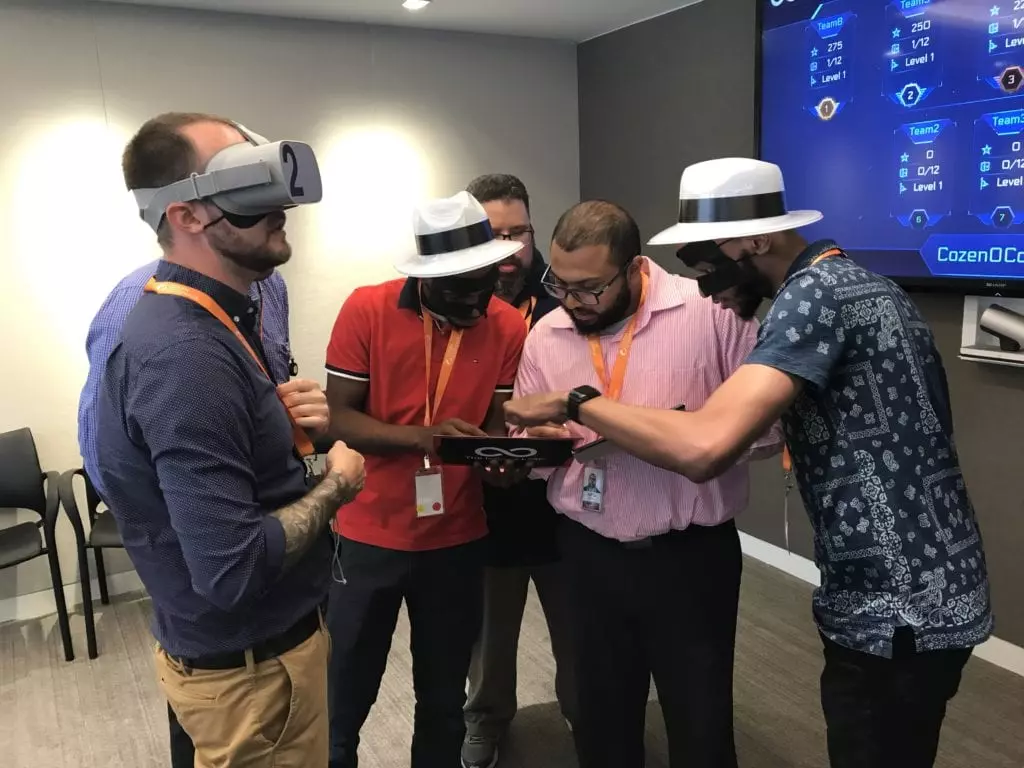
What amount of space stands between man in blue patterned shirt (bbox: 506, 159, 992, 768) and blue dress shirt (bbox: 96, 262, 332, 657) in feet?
2.22

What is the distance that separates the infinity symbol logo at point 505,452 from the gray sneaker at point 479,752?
121cm

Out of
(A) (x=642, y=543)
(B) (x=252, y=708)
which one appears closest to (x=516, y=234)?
(A) (x=642, y=543)

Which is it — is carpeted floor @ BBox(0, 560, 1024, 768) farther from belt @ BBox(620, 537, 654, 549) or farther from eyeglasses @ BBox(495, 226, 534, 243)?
eyeglasses @ BBox(495, 226, 534, 243)

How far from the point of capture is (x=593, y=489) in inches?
69.4

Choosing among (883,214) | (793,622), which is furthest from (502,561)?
(883,214)

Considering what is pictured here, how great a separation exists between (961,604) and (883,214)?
204cm

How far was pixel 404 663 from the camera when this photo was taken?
3.14m

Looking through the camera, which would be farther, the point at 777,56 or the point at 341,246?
the point at 341,246

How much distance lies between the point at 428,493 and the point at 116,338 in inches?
31.9

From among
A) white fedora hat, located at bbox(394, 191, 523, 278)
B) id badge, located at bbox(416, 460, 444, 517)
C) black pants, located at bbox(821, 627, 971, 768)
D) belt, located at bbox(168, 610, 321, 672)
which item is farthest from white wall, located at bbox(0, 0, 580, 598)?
black pants, located at bbox(821, 627, 971, 768)

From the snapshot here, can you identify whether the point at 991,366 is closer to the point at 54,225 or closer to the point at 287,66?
the point at 287,66

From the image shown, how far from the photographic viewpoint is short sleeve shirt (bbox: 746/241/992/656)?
1.32m

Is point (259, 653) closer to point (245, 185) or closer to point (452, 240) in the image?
point (245, 185)

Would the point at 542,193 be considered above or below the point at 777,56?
below
